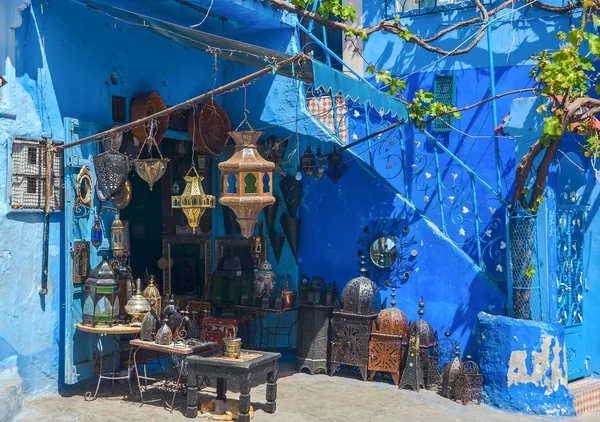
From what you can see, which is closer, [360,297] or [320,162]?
[360,297]

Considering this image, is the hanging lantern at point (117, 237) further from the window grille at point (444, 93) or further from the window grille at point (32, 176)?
the window grille at point (444, 93)

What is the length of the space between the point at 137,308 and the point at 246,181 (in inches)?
72.5

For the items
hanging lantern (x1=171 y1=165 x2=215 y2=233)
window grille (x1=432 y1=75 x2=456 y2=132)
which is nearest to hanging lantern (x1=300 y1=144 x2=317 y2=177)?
window grille (x1=432 y1=75 x2=456 y2=132)

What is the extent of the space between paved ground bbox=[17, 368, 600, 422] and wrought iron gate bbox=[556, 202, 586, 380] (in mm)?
941

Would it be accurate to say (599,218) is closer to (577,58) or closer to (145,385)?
(577,58)

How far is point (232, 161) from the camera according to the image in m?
6.98

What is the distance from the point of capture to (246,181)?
7000 mm

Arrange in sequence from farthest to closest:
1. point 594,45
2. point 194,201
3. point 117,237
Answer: point 117,237
point 194,201
point 594,45

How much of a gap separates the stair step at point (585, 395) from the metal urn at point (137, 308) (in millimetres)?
4710

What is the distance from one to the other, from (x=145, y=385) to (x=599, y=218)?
19.0 feet

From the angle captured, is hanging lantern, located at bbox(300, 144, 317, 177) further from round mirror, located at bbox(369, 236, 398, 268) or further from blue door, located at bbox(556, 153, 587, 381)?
blue door, located at bbox(556, 153, 587, 381)

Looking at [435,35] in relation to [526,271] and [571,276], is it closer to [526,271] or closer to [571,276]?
[526,271]

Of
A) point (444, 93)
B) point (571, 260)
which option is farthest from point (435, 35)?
point (571, 260)

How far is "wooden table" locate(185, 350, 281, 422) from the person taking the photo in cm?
692
